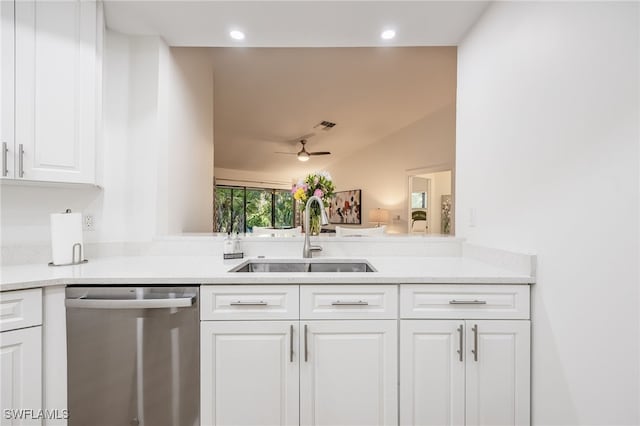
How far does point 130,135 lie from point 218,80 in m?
1.79

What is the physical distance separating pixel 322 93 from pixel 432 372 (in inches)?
137

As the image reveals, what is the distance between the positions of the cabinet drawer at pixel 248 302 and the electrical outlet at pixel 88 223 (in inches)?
43.7

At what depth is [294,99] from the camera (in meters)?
3.91

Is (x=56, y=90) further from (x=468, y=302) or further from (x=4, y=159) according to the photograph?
(x=468, y=302)

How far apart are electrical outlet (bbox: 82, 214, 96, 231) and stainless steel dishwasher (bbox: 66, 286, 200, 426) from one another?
0.71 m

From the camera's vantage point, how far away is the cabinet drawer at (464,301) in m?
1.25

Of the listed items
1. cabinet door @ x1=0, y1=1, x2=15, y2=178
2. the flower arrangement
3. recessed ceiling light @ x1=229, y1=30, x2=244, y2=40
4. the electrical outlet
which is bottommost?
the electrical outlet

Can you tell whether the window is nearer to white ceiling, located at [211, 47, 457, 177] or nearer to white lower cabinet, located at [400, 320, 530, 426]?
white ceiling, located at [211, 47, 457, 177]

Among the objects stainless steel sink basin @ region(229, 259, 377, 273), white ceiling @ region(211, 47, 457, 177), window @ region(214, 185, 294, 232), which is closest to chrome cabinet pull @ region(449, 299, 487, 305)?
stainless steel sink basin @ region(229, 259, 377, 273)

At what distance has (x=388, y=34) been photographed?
184cm

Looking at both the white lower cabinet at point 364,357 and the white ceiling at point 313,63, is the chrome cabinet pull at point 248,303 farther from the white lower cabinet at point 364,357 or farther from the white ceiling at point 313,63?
the white ceiling at point 313,63

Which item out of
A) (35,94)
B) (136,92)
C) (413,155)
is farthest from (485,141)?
(413,155)

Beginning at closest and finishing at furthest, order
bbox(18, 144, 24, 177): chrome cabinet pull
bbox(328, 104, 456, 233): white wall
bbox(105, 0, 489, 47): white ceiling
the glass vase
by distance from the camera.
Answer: bbox(18, 144, 24, 177): chrome cabinet pull, bbox(105, 0, 489, 47): white ceiling, the glass vase, bbox(328, 104, 456, 233): white wall

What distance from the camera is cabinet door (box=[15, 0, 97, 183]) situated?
137 centimetres
